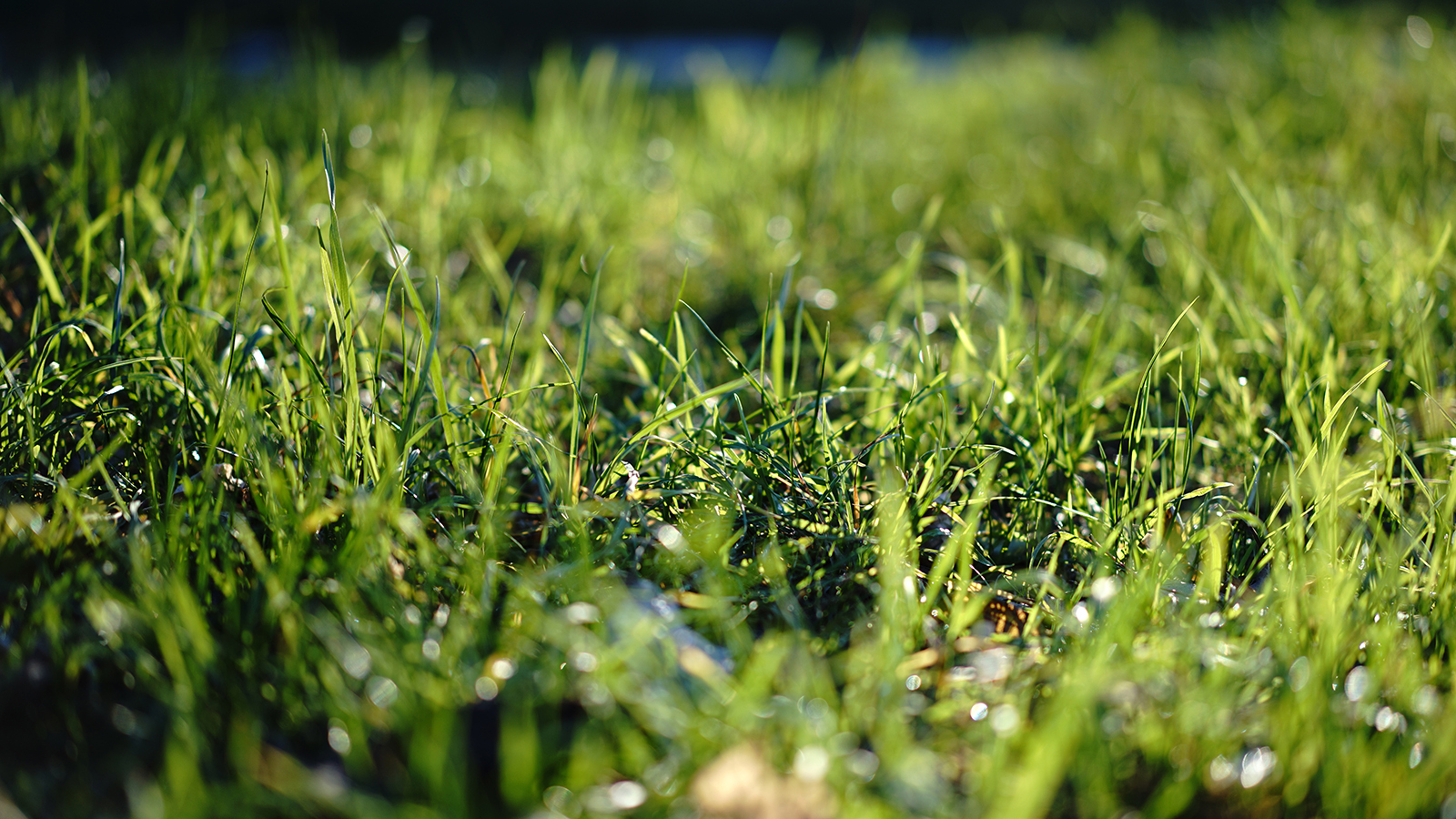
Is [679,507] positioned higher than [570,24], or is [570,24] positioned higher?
[570,24]

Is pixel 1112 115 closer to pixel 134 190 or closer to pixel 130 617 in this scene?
pixel 134 190

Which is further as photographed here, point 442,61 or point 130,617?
point 442,61

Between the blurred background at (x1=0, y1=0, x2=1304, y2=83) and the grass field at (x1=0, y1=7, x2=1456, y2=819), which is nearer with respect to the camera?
the grass field at (x1=0, y1=7, x2=1456, y2=819)

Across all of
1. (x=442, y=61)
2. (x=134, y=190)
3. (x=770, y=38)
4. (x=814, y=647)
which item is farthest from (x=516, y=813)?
(x=770, y=38)

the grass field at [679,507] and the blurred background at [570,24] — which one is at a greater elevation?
the blurred background at [570,24]

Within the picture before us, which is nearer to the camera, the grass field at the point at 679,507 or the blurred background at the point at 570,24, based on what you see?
the grass field at the point at 679,507

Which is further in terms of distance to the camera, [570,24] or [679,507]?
[570,24]

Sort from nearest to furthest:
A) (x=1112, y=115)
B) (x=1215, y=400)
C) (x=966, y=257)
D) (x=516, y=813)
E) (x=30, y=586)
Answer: (x=516, y=813)
(x=30, y=586)
(x=1215, y=400)
(x=966, y=257)
(x=1112, y=115)

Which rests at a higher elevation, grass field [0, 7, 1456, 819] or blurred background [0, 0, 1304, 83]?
blurred background [0, 0, 1304, 83]
